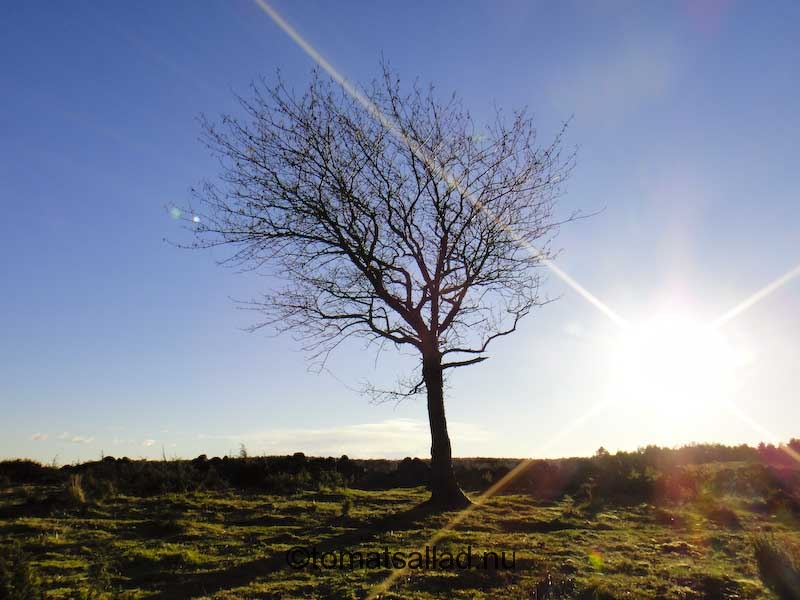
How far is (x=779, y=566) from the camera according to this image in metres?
8.20

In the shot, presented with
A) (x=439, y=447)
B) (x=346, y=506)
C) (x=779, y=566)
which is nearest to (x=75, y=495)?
(x=346, y=506)

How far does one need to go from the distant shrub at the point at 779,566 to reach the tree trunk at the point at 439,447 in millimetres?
6946

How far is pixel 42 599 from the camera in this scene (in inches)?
246

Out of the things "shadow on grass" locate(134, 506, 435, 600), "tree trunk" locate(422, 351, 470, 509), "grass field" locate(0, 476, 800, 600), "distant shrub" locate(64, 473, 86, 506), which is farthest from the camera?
"tree trunk" locate(422, 351, 470, 509)

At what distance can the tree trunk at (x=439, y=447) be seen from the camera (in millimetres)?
14656

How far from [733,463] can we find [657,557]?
743 inches

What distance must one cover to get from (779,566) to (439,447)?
7849mm

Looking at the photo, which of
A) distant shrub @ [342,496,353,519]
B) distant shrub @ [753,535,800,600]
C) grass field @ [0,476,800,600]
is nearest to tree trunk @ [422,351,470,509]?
grass field @ [0,476,800,600]

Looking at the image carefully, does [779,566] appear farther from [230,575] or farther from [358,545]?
[230,575]

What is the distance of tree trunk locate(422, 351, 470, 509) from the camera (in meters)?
14.7

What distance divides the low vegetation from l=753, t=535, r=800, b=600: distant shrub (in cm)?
2

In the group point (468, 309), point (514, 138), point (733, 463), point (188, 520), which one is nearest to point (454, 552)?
point (188, 520)

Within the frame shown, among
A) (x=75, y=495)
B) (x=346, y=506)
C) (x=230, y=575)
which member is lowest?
(x=230, y=575)

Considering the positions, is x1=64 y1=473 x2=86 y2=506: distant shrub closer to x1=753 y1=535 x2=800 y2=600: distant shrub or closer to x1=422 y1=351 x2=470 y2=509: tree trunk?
x1=422 y1=351 x2=470 y2=509: tree trunk
